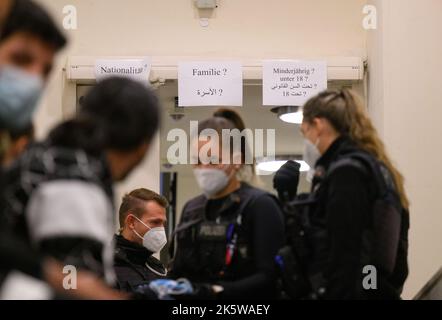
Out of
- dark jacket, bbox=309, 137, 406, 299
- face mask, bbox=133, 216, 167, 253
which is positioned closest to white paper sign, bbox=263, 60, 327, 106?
face mask, bbox=133, 216, 167, 253

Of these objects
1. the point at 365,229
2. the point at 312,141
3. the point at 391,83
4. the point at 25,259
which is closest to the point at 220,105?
the point at 391,83

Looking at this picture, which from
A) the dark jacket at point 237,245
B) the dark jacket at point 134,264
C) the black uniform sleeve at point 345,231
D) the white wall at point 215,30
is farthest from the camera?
the white wall at point 215,30

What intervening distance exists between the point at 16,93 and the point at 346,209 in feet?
3.88

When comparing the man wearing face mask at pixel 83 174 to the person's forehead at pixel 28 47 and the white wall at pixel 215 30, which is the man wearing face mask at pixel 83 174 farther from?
the white wall at pixel 215 30

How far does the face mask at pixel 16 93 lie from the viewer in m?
1.77

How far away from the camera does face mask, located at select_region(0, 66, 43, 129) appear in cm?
177

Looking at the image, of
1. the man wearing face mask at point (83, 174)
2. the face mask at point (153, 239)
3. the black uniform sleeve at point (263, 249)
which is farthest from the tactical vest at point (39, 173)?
the face mask at point (153, 239)

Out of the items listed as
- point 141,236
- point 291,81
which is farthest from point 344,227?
point 291,81

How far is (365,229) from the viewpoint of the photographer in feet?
8.71

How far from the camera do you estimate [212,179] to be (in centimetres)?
281

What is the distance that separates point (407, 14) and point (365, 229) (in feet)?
7.38

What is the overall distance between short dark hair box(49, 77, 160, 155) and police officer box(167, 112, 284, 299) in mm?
756

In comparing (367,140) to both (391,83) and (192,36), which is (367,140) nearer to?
(391,83)

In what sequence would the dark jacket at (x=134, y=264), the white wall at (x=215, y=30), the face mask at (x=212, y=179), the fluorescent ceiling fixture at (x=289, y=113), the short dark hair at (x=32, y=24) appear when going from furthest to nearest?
the white wall at (x=215, y=30) < the fluorescent ceiling fixture at (x=289, y=113) < the dark jacket at (x=134, y=264) < the face mask at (x=212, y=179) < the short dark hair at (x=32, y=24)
